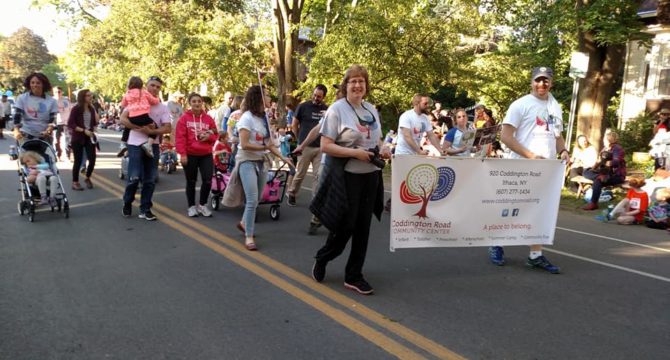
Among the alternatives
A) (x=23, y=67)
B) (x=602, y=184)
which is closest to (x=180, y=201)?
(x=602, y=184)

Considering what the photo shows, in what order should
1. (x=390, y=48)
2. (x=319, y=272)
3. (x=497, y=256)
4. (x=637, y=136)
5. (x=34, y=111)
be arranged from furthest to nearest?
(x=637, y=136), (x=390, y=48), (x=34, y=111), (x=497, y=256), (x=319, y=272)

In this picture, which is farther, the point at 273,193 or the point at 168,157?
the point at 168,157

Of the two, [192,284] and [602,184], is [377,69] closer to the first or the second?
[602,184]

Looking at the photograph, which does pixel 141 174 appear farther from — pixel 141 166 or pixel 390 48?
pixel 390 48

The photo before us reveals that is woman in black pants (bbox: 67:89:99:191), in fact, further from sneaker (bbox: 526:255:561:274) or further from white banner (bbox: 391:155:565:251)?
sneaker (bbox: 526:255:561:274)

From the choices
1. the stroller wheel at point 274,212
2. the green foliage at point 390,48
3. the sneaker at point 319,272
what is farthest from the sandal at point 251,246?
the green foliage at point 390,48

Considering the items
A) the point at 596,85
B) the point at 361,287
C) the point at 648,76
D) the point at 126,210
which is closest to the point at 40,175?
the point at 126,210

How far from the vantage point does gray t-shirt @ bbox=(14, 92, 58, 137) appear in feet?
27.4

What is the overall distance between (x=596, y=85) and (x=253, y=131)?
10.4 metres

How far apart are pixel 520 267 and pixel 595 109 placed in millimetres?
9194

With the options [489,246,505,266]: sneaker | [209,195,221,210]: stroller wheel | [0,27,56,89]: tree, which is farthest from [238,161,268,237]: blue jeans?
[0,27,56,89]: tree

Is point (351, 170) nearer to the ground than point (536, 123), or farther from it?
nearer to the ground

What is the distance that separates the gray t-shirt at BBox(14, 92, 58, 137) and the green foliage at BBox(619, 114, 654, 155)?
1587cm

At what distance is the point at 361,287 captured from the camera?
487 cm
